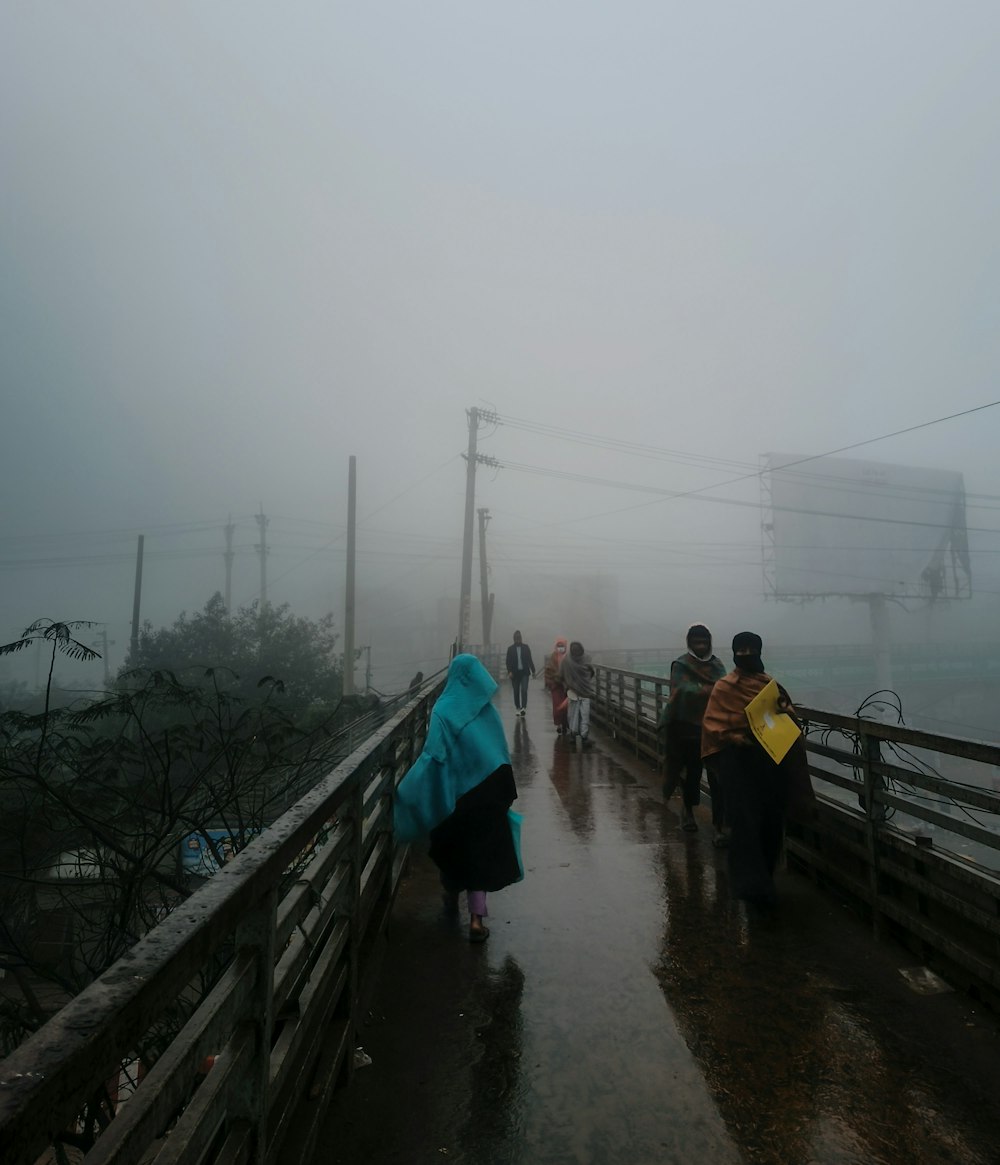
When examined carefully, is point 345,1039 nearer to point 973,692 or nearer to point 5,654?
point 5,654

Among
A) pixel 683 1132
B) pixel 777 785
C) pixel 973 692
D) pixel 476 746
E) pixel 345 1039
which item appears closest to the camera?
pixel 683 1132

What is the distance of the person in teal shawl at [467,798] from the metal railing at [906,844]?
76.2 inches

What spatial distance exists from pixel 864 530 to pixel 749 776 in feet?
157

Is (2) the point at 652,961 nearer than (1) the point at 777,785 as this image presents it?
Yes

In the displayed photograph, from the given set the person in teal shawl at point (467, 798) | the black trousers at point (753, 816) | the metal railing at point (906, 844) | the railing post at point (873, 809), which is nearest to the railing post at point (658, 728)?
the metal railing at point (906, 844)

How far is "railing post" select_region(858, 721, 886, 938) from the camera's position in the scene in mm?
4180

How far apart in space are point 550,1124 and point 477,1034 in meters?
0.70

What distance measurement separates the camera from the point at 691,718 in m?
6.55

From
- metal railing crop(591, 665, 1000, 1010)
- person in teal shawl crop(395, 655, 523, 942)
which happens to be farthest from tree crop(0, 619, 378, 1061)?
metal railing crop(591, 665, 1000, 1010)

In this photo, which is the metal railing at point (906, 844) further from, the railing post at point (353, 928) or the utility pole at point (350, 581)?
the utility pole at point (350, 581)

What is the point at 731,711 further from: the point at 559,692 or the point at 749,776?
the point at 559,692

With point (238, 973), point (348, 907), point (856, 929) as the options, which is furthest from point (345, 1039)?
point (856, 929)

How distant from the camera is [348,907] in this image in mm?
3033

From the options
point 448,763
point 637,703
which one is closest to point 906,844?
point 448,763
